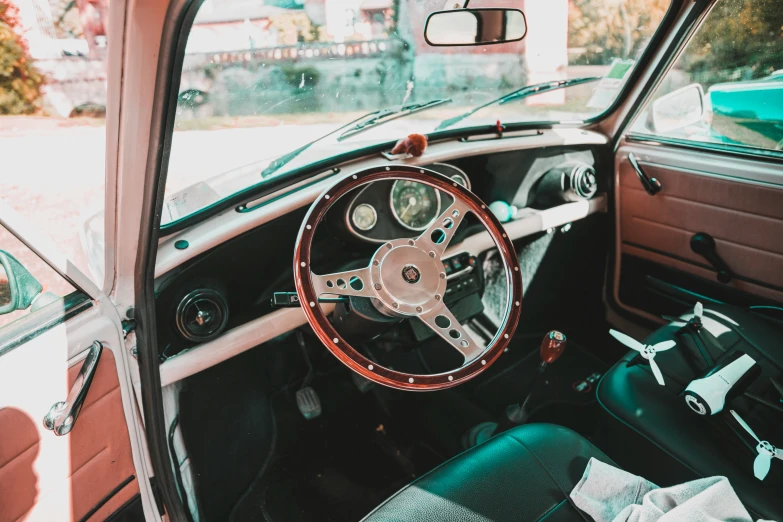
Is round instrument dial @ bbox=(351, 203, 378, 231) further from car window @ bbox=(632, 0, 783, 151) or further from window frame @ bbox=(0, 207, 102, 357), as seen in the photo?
car window @ bbox=(632, 0, 783, 151)

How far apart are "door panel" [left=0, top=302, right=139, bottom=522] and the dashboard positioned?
25 centimetres

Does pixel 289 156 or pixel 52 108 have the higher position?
pixel 52 108

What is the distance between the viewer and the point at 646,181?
2.55 m

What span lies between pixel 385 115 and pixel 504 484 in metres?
1.33

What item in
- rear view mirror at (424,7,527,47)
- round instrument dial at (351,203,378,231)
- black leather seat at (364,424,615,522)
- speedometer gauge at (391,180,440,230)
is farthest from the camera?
speedometer gauge at (391,180,440,230)

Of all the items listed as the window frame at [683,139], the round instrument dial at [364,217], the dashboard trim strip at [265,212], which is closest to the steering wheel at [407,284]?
the dashboard trim strip at [265,212]

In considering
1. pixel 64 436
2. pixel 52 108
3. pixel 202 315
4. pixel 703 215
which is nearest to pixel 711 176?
pixel 703 215

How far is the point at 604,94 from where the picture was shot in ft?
8.82

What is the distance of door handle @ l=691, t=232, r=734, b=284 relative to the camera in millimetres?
2350

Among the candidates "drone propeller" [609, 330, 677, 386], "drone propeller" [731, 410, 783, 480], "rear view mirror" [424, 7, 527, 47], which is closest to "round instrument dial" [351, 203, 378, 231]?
"rear view mirror" [424, 7, 527, 47]

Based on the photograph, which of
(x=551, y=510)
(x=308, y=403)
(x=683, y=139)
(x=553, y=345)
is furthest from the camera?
(x=683, y=139)

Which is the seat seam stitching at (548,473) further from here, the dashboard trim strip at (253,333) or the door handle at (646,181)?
the door handle at (646,181)

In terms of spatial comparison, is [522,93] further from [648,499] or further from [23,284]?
[23,284]

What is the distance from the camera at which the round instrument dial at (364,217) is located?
1.91 meters
